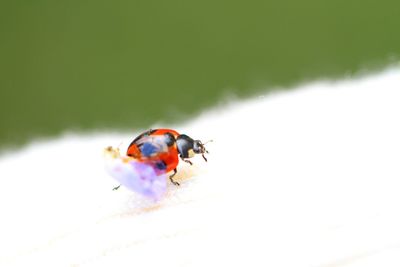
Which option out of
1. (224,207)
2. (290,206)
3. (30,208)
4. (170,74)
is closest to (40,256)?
(30,208)

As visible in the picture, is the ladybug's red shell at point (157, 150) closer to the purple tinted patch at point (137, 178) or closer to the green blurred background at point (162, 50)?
the purple tinted patch at point (137, 178)

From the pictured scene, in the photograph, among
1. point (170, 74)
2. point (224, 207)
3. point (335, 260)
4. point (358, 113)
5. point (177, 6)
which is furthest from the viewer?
point (177, 6)

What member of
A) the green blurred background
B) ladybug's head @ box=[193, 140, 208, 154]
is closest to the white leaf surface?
ladybug's head @ box=[193, 140, 208, 154]

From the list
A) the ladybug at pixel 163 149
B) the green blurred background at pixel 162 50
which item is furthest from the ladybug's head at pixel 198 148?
the green blurred background at pixel 162 50

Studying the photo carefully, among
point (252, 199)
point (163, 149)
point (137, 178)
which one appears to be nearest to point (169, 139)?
point (163, 149)

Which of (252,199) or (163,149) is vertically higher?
(163,149)

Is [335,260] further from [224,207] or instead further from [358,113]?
[358,113]

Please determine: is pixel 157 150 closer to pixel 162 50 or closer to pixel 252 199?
pixel 252 199
